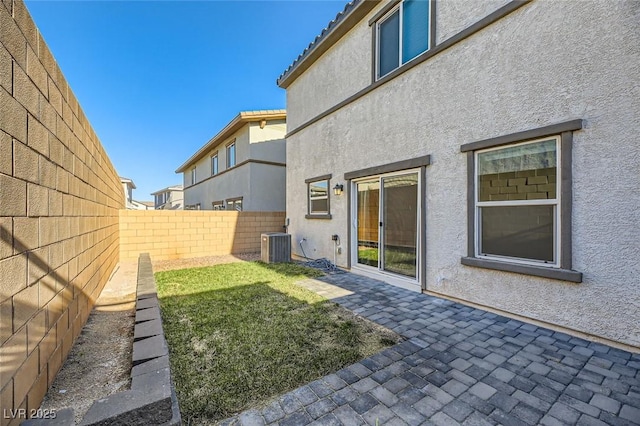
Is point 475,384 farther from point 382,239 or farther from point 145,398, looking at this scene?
point 382,239

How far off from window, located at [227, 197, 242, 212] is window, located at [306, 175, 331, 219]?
234 inches

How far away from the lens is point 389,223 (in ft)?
20.2

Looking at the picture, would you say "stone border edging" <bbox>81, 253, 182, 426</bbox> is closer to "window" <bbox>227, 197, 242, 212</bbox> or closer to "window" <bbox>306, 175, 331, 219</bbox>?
"window" <bbox>306, 175, 331, 219</bbox>

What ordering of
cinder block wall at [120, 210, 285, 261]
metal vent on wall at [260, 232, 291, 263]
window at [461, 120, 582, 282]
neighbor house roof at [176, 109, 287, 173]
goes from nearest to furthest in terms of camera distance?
1. window at [461, 120, 582, 282]
2. metal vent on wall at [260, 232, 291, 263]
3. cinder block wall at [120, 210, 285, 261]
4. neighbor house roof at [176, 109, 287, 173]

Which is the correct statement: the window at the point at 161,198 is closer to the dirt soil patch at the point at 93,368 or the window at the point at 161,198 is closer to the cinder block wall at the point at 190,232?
the cinder block wall at the point at 190,232

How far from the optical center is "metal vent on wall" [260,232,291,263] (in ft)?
28.4

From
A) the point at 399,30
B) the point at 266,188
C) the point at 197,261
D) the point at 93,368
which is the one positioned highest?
the point at 399,30

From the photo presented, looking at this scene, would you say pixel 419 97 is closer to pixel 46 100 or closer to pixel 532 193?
pixel 532 193

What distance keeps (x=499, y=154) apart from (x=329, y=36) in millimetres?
5541

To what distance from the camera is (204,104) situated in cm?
2255

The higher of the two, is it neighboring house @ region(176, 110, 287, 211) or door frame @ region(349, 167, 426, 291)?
neighboring house @ region(176, 110, 287, 211)

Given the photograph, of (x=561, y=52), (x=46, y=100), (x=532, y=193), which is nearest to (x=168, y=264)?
(x=46, y=100)

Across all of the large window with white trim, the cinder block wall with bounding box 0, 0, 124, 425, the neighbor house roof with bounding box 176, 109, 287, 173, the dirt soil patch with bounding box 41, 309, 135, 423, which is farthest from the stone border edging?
the neighbor house roof with bounding box 176, 109, 287, 173

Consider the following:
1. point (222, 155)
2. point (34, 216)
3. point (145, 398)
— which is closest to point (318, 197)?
point (34, 216)
